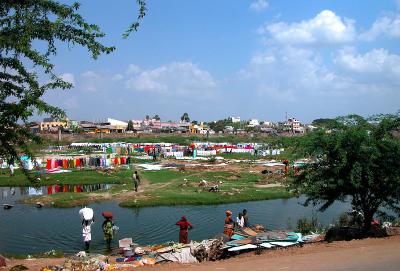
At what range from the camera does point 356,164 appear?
14.8m

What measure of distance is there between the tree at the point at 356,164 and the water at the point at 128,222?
7113mm

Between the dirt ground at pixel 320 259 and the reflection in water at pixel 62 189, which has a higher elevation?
the dirt ground at pixel 320 259

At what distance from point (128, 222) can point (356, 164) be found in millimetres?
13622

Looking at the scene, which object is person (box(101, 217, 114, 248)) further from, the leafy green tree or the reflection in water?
the reflection in water

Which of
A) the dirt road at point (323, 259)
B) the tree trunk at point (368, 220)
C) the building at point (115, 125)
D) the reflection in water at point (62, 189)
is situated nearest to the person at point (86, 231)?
the dirt road at point (323, 259)

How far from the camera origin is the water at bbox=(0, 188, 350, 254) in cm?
1986

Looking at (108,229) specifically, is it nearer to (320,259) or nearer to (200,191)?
(320,259)

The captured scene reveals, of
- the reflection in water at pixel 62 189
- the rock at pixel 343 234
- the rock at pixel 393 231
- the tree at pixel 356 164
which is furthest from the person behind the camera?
the reflection in water at pixel 62 189

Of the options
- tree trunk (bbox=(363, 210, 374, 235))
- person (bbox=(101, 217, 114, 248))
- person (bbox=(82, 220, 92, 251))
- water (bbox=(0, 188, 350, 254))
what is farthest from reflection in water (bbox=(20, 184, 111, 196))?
tree trunk (bbox=(363, 210, 374, 235))

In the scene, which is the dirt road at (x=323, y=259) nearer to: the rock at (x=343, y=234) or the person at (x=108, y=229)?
the rock at (x=343, y=234)

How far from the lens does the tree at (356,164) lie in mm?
14992

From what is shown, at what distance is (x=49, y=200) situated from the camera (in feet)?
99.9

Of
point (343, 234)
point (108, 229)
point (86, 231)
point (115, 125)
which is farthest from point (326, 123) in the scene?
point (115, 125)

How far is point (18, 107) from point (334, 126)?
11467 mm
